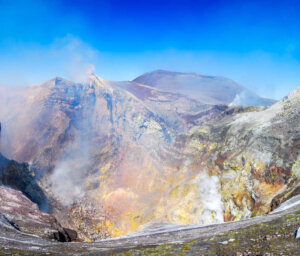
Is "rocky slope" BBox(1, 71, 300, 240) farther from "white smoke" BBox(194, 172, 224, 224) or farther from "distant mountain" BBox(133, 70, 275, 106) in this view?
"distant mountain" BBox(133, 70, 275, 106)

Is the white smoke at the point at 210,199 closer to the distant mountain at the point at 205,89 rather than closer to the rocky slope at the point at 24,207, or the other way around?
the rocky slope at the point at 24,207

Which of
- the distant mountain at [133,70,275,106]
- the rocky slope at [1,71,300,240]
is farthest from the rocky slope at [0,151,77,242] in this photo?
the distant mountain at [133,70,275,106]

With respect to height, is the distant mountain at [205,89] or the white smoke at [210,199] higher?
the distant mountain at [205,89]

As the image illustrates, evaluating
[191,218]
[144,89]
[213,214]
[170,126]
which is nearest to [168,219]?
[191,218]

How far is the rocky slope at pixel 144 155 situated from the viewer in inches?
2346

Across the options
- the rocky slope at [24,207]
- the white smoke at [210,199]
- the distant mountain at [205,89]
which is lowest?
the white smoke at [210,199]

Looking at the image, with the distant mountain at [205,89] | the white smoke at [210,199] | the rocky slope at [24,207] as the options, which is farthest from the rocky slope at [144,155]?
the distant mountain at [205,89]

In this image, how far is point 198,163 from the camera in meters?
79.6

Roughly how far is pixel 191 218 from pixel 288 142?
99.4ft

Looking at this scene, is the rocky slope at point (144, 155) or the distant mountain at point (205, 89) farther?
the distant mountain at point (205, 89)

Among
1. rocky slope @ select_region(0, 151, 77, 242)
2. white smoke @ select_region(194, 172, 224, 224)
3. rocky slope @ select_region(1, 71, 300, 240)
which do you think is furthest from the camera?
white smoke @ select_region(194, 172, 224, 224)

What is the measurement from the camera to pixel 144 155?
93.1 meters

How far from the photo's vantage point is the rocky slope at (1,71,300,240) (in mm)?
59594

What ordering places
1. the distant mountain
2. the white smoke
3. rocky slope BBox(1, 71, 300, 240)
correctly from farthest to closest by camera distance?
the distant mountain, the white smoke, rocky slope BBox(1, 71, 300, 240)
